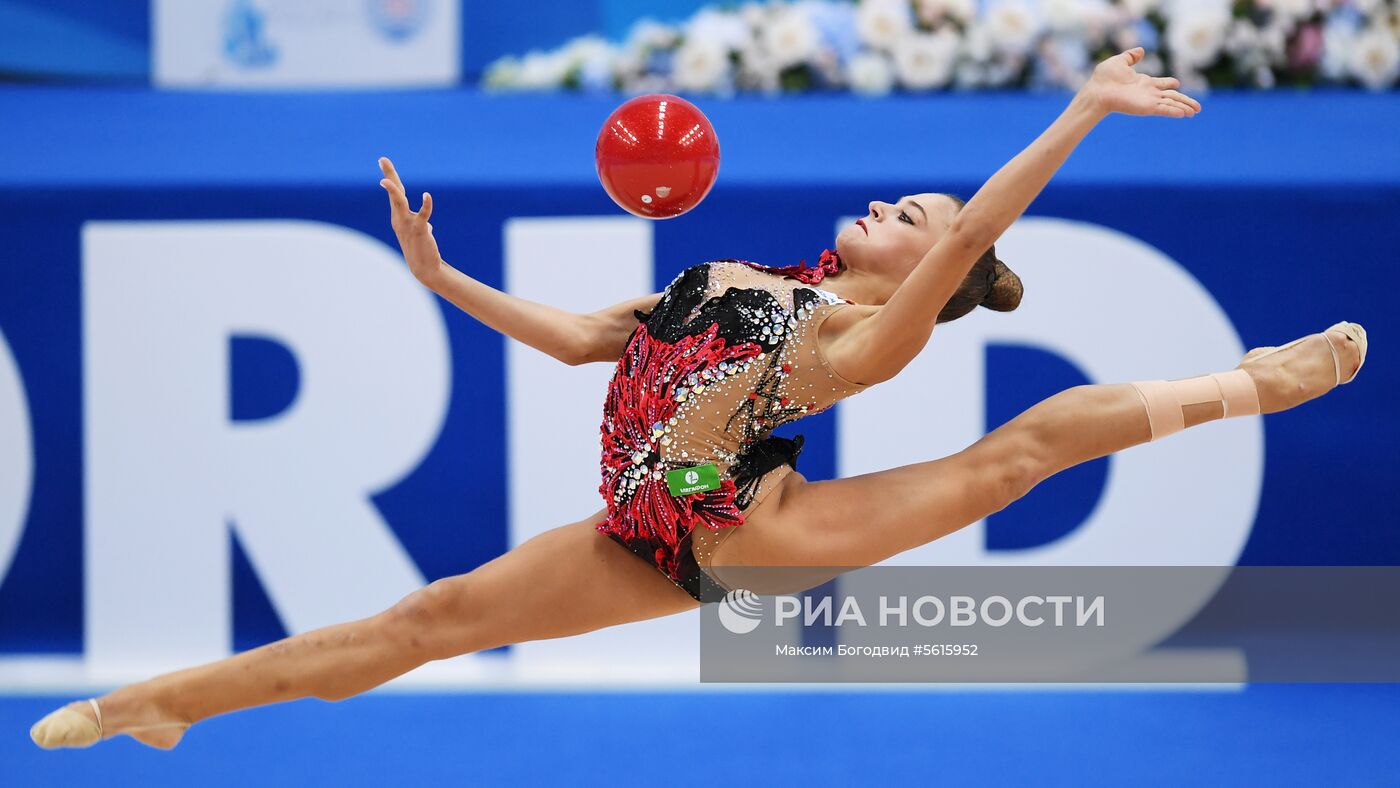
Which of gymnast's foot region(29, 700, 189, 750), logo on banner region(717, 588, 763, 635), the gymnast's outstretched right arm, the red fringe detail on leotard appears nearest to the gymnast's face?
the red fringe detail on leotard

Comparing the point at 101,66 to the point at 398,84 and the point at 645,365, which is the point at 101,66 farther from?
the point at 645,365

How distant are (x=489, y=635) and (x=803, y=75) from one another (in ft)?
8.67

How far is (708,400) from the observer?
9.70 ft

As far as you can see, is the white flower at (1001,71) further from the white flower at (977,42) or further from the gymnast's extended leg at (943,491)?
the gymnast's extended leg at (943,491)

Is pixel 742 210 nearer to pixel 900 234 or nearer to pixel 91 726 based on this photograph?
pixel 900 234

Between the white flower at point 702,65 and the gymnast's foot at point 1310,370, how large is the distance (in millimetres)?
2418

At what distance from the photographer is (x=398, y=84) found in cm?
546

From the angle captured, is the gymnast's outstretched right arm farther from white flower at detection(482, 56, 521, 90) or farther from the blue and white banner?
the blue and white banner

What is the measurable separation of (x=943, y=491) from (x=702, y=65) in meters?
2.47

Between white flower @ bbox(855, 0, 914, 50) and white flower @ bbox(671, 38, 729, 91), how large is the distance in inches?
17.6

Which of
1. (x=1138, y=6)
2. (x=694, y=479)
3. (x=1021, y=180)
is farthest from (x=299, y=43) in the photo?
(x=1021, y=180)

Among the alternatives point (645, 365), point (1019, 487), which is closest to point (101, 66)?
point (645, 365)

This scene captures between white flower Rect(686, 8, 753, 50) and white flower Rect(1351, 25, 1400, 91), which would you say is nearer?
white flower Rect(1351, 25, 1400, 91)

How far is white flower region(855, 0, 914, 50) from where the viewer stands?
16.6ft
